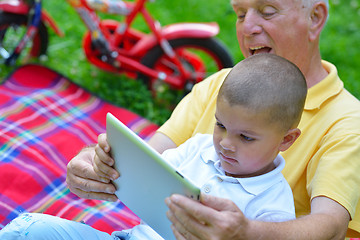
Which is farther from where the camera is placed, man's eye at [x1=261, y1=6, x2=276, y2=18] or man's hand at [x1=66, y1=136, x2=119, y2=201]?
man's eye at [x1=261, y1=6, x2=276, y2=18]

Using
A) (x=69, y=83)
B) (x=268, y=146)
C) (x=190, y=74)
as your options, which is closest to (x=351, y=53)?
(x=190, y=74)

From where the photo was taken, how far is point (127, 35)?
4031 mm

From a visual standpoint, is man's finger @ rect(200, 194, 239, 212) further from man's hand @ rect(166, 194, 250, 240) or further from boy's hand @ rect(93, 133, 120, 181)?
boy's hand @ rect(93, 133, 120, 181)

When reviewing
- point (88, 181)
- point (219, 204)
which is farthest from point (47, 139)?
point (219, 204)

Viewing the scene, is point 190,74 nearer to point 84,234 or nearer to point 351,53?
point 351,53

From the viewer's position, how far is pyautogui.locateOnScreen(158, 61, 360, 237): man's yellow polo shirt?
163cm

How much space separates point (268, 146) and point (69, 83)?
7.89 ft

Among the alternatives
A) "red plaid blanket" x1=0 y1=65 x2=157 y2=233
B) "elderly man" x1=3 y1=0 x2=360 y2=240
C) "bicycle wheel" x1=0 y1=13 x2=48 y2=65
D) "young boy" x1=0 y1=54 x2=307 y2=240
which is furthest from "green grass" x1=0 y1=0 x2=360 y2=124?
"young boy" x1=0 y1=54 x2=307 y2=240

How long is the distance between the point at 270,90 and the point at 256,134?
0.14 meters

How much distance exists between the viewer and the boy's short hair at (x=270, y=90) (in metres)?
1.42

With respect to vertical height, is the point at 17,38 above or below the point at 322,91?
below

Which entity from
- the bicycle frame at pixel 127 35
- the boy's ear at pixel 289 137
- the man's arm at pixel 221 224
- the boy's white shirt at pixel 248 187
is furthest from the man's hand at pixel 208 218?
the bicycle frame at pixel 127 35

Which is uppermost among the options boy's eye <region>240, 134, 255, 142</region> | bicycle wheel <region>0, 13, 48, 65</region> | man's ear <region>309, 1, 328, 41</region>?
man's ear <region>309, 1, 328, 41</region>

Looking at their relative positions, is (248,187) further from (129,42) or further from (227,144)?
(129,42)
